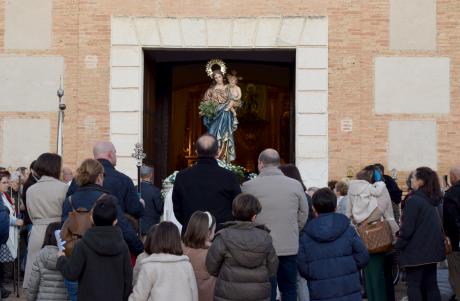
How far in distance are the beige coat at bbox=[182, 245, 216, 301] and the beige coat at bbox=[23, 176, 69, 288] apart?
2204mm

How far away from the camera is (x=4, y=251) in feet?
36.7

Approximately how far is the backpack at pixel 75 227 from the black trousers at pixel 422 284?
4013mm

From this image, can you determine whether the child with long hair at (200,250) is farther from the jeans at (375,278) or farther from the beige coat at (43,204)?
the jeans at (375,278)

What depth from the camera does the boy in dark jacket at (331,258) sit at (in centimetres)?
744

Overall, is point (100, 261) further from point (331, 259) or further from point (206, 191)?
point (331, 259)

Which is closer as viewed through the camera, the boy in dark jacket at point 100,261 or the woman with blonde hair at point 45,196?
the boy in dark jacket at point 100,261

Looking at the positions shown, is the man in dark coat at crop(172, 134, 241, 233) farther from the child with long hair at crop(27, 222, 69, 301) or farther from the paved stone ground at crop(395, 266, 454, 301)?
the paved stone ground at crop(395, 266, 454, 301)

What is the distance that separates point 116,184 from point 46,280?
1.15 meters

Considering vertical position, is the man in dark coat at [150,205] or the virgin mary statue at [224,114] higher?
the virgin mary statue at [224,114]

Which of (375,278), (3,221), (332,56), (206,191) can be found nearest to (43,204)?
(3,221)

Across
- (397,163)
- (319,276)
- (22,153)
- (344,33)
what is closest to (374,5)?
(344,33)

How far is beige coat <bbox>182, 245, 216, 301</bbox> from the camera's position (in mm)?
7133

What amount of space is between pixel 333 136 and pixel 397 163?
136 cm

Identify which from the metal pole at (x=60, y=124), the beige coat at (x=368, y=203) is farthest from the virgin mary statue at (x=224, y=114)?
the beige coat at (x=368, y=203)
